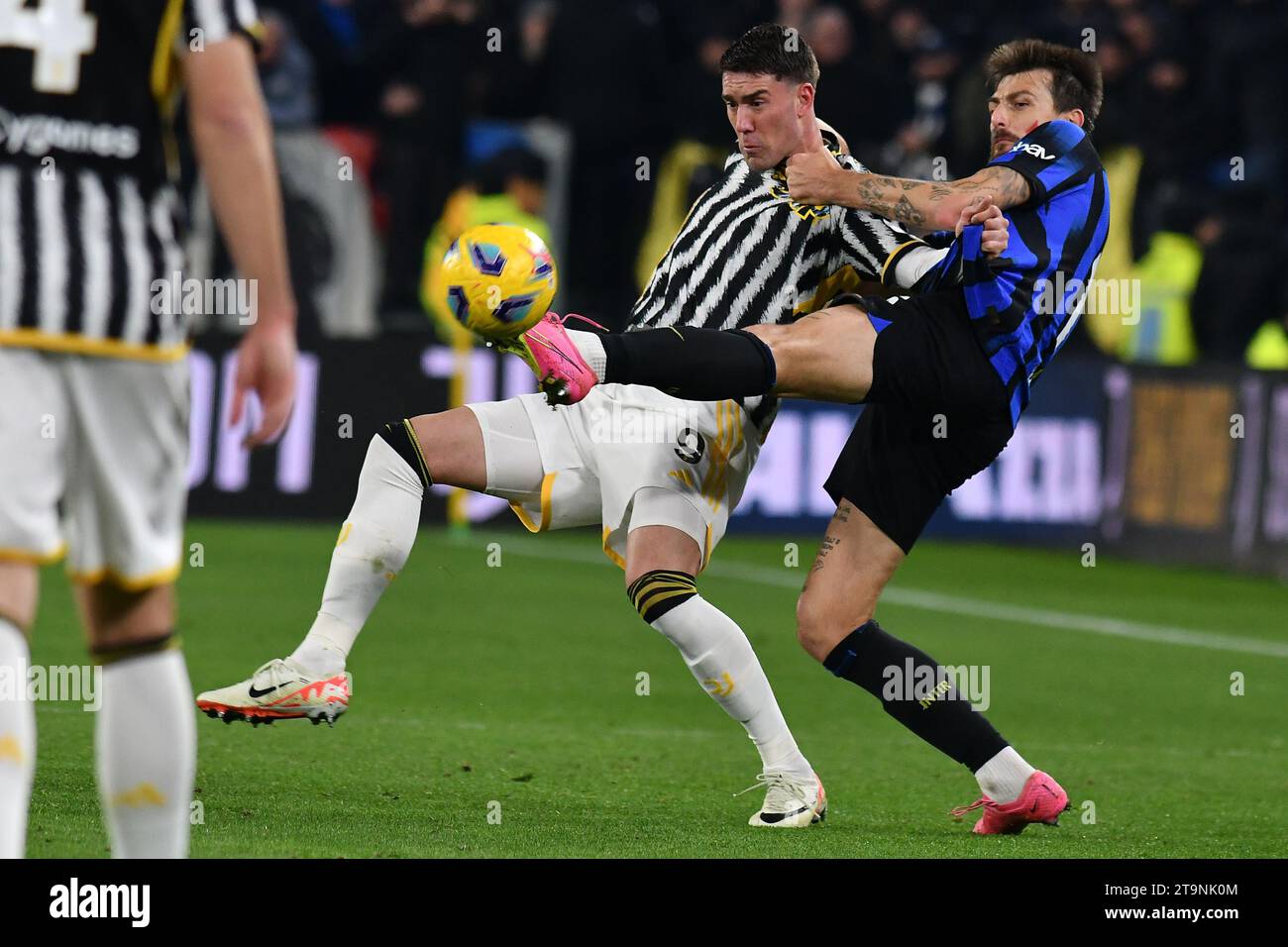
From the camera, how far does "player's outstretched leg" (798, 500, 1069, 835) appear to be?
5215 millimetres

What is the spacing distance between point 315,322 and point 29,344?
10.5m

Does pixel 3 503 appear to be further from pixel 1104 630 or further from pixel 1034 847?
pixel 1104 630

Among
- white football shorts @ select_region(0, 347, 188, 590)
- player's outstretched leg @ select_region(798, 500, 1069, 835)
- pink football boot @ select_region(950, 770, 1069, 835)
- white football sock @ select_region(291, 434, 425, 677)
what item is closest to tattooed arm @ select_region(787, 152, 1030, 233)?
player's outstretched leg @ select_region(798, 500, 1069, 835)

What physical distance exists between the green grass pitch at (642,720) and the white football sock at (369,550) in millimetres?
430

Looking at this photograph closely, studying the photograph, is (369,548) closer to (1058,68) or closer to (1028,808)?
(1028,808)

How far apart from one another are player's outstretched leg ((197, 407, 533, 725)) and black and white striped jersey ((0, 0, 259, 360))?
1891mm

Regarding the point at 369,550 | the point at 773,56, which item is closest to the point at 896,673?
the point at 369,550

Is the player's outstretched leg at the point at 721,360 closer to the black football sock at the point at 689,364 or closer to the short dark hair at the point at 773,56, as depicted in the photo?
the black football sock at the point at 689,364

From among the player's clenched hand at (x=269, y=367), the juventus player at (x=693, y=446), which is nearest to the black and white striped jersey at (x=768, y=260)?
the juventus player at (x=693, y=446)

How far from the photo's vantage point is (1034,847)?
495cm

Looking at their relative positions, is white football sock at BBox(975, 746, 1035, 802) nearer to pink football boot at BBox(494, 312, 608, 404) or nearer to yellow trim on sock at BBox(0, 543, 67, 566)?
pink football boot at BBox(494, 312, 608, 404)

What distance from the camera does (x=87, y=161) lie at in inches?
123

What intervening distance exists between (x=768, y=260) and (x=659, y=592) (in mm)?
1016
